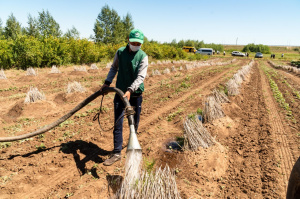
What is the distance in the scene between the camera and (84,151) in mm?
3557

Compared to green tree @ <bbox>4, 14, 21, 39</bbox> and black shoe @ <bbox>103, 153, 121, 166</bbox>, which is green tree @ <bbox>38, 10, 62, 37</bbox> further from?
black shoe @ <bbox>103, 153, 121, 166</bbox>

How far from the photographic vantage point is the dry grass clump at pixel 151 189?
5.78 ft

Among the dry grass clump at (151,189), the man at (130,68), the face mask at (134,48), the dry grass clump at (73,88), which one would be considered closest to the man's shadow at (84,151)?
the man at (130,68)

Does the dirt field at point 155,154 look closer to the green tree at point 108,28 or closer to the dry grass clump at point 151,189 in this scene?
the dry grass clump at point 151,189

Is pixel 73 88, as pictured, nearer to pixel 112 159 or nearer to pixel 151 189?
pixel 112 159

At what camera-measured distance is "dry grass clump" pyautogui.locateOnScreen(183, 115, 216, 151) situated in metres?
3.25

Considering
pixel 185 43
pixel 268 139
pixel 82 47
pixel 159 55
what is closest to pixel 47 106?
pixel 268 139

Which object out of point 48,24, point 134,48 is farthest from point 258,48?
point 134,48

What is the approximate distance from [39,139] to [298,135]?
5.96 meters

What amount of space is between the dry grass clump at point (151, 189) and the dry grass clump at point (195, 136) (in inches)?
58.3

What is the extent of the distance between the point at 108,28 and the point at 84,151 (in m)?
44.3

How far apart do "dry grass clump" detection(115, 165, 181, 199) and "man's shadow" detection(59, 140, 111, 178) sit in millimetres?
1289

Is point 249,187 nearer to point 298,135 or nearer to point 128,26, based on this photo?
point 298,135

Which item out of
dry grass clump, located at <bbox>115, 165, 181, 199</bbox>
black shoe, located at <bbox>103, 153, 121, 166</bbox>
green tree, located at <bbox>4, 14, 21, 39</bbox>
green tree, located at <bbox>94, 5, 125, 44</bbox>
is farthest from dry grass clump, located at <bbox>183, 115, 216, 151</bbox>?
green tree, located at <bbox>94, 5, 125, 44</bbox>
